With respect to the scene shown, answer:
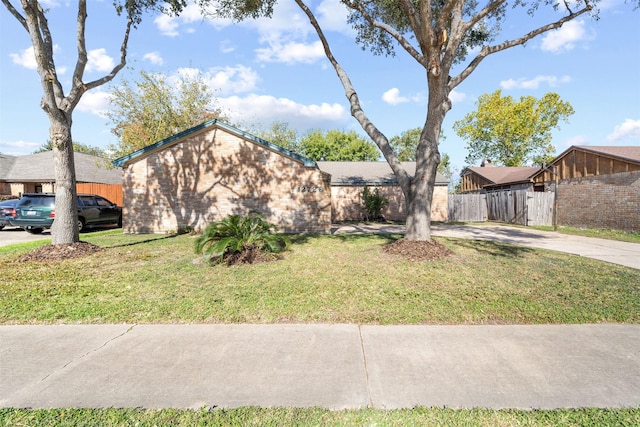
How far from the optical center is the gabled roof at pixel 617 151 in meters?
13.4

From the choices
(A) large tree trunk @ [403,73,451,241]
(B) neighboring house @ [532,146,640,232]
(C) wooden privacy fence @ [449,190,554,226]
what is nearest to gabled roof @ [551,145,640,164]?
(B) neighboring house @ [532,146,640,232]

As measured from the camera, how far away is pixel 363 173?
24.0 metres

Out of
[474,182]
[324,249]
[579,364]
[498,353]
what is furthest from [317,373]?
[474,182]

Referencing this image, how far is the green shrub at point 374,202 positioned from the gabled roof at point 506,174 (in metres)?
10.6

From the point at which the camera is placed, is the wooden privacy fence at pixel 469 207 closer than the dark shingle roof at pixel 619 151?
No

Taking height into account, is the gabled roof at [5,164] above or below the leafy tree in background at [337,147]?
below

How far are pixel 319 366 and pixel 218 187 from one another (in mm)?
11527

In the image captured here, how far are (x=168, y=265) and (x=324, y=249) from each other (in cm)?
416

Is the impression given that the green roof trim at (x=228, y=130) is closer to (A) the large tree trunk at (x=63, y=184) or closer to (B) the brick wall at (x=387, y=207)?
(A) the large tree trunk at (x=63, y=184)

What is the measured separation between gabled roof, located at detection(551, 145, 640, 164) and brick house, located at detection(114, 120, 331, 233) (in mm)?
13872

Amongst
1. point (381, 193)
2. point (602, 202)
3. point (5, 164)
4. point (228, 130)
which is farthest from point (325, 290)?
point (5, 164)

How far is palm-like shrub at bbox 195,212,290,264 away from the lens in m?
6.79

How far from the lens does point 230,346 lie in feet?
10.5

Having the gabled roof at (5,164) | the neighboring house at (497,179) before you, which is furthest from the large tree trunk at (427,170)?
the gabled roof at (5,164)
